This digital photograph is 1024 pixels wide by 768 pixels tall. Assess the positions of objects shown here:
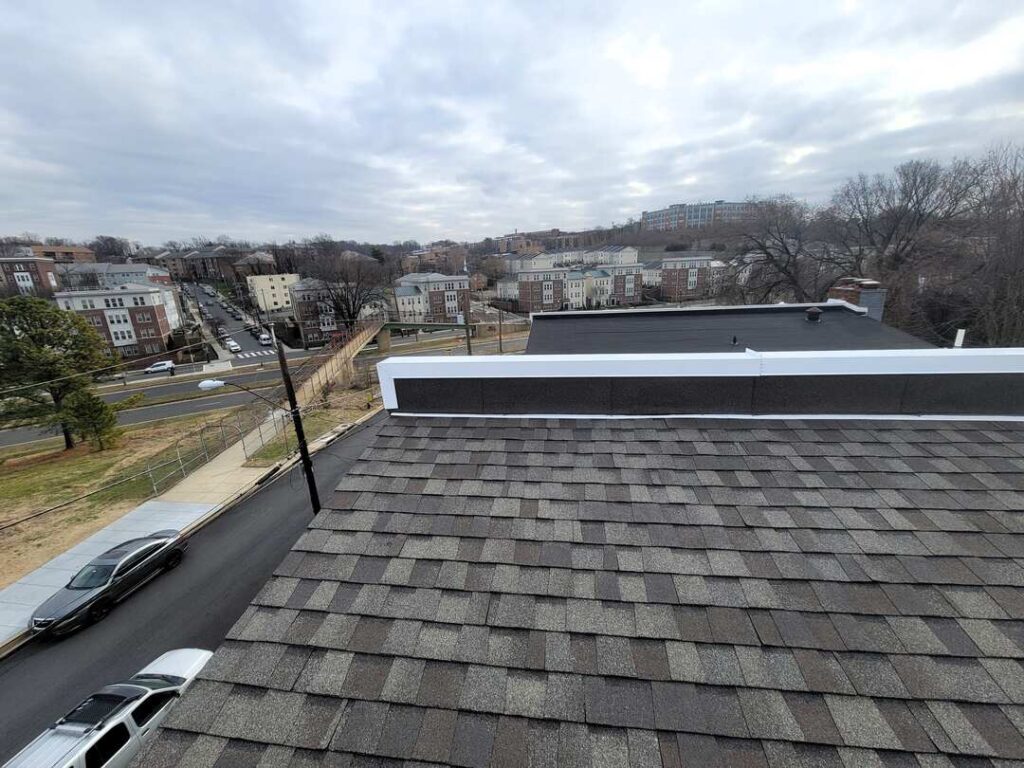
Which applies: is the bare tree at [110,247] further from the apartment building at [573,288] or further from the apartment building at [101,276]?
the apartment building at [573,288]

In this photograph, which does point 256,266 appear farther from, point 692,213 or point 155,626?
point 692,213

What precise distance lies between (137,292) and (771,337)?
209ft

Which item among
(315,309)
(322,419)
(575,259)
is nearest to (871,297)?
(322,419)

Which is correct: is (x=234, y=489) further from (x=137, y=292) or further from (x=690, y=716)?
(x=137, y=292)

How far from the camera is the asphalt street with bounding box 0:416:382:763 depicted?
7.13 metres

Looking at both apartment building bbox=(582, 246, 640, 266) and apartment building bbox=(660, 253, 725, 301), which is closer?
apartment building bbox=(660, 253, 725, 301)

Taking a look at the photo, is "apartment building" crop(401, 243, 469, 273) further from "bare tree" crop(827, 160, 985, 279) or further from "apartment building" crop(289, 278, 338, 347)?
"bare tree" crop(827, 160, 985, 279)

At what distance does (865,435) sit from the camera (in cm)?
399

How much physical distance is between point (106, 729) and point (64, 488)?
14697mm

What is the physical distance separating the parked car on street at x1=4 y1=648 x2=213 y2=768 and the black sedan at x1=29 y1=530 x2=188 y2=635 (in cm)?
368

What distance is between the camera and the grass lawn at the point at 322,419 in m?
16.9

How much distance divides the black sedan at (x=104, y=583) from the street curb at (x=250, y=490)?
36 centimetres

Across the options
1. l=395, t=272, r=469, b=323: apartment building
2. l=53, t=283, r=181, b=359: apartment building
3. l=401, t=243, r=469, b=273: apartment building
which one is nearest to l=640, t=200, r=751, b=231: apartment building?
l=401, t=243, r=469, b=273: apartment building

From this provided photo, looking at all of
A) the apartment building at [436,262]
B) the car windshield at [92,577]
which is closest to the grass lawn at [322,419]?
the car windshield at [92,577]
